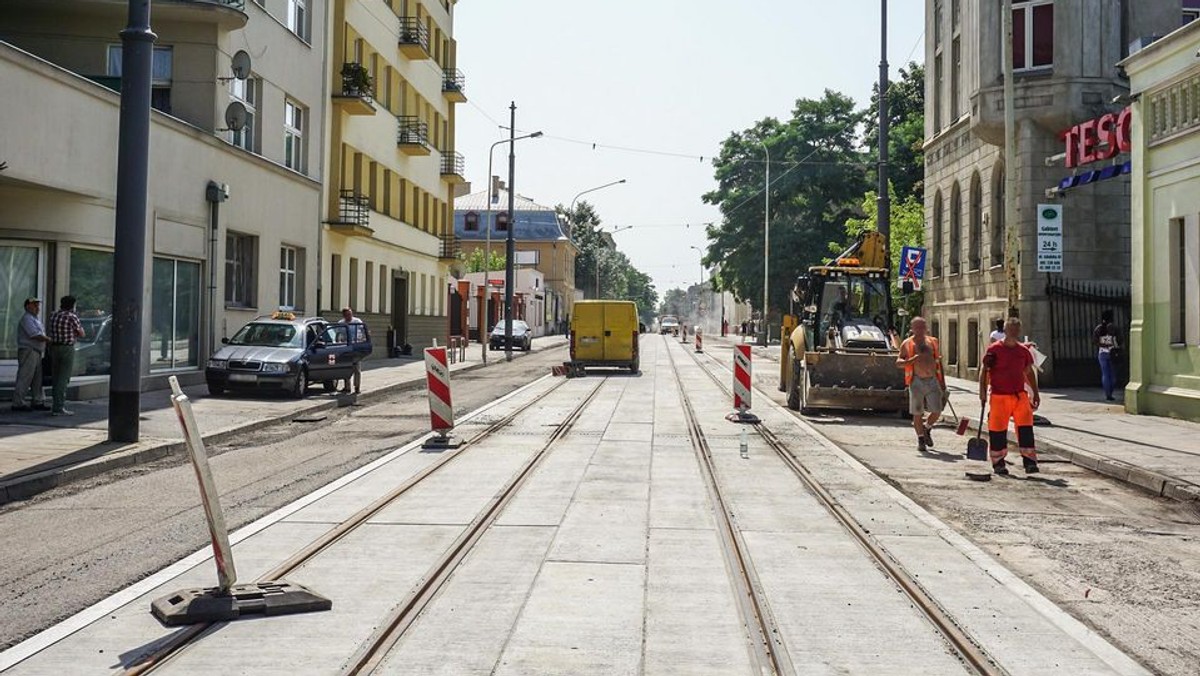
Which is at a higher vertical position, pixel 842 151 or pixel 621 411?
pixel 842 151

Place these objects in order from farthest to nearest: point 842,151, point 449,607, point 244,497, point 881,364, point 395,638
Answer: point 842,151
point 881,364
point 244,497
point 449,607
point 395,638

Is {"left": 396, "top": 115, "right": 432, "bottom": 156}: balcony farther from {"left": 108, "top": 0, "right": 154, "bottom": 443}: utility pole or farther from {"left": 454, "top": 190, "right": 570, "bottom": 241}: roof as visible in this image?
{"left": 454, "top": 190, "right": 570, "bottom": 241}: roof

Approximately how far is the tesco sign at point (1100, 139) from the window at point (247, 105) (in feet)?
58.2

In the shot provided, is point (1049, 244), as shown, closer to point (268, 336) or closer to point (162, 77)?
point (268, 336)

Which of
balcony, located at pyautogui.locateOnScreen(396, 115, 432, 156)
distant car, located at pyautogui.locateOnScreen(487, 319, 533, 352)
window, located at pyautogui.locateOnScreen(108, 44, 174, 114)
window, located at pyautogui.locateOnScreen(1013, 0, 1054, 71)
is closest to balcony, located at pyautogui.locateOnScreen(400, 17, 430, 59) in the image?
balcony, located at pyautogui.locateOnScreen(396, 115, 432, 156)

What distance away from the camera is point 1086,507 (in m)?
10.4

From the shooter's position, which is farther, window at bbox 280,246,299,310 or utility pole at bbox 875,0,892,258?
window at bbox 280,246,299,310

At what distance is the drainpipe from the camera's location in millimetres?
24156

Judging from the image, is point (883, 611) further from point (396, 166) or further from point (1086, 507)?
point (396, 166)

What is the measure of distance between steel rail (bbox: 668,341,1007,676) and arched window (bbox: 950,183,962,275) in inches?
820

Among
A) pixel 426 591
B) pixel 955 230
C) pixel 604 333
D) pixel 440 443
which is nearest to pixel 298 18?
pixel 604 333

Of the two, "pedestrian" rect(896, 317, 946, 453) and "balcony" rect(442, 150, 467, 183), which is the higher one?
"balcony" rect(442, 150, 467, 183)

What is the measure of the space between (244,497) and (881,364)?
1245 cm

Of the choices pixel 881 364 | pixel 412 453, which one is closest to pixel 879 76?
pixel 881 364
